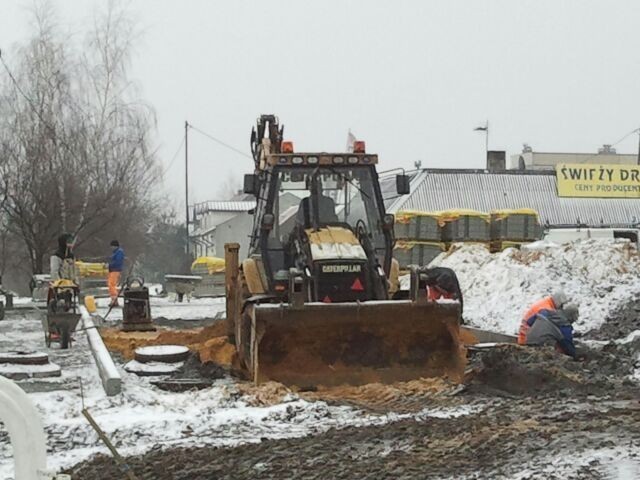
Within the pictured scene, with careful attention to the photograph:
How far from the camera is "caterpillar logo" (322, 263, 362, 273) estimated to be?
10.7 m

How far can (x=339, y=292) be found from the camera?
10.8 metres

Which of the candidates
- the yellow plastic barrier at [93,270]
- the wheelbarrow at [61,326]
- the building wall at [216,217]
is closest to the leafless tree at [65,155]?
the yellow plastic barrier at [93,270]

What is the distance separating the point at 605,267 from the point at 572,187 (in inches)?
1068

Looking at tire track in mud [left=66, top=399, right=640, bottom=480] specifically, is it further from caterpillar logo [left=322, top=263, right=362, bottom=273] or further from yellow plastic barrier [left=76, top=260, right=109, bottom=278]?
yellow plastic barrier [left=76, top=260, right=109, bottom=278]

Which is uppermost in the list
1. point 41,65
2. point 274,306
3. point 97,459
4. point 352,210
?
point 41,65

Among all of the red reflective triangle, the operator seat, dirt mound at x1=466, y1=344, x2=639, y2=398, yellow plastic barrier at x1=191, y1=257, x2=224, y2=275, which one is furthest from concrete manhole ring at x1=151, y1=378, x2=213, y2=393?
yellow plastic barrier at x1=191, y1=257, x2=224, y2=275

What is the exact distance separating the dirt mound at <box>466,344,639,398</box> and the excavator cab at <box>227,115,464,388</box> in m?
0.49

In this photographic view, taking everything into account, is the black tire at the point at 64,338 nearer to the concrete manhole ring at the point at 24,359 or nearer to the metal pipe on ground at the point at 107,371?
the metal pipe on ground at the point at 107,371

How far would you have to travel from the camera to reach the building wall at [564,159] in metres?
71.7

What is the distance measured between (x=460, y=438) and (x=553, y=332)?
16.0 feet

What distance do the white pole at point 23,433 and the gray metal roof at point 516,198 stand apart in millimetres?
40472

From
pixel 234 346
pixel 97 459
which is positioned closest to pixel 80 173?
pixel 234 346

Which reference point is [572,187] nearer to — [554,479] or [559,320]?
[559,320]

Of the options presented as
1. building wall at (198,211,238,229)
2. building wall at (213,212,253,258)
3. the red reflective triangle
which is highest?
building wall at (198,211,238,229)
